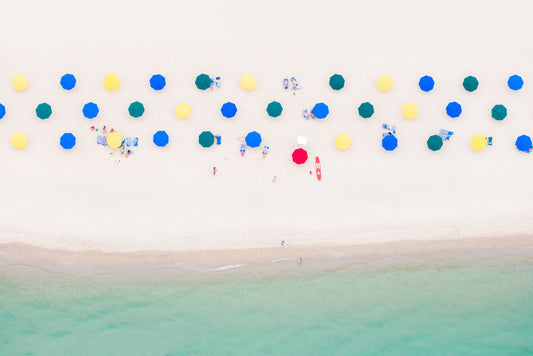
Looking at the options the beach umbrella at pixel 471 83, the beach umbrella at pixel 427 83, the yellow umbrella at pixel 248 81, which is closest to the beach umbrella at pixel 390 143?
the beach umbrella at pixel 427 83

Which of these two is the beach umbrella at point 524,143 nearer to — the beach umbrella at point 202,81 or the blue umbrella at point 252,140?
the blue umbrella at point 252,140

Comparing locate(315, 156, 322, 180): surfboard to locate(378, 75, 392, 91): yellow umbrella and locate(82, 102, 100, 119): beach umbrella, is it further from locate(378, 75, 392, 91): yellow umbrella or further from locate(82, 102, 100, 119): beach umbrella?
locate(82, 102, 100, 119): beach umbrella

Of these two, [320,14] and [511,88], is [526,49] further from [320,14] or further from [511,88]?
[320,14]

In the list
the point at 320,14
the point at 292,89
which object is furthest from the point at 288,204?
the point at 320,14

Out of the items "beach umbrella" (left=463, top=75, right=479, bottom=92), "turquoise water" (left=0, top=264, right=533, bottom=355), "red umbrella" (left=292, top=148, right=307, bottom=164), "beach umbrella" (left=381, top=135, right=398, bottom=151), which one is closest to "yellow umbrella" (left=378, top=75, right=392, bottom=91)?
"beach umbrella" (left=381, top=135, right=398, bottom=151)

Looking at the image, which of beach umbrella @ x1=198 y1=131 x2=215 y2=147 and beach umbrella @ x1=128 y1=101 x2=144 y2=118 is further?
beach umbrella @ x1=128 y1=101 x2=144 y2=118

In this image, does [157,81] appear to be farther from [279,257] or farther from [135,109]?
[279,257]
